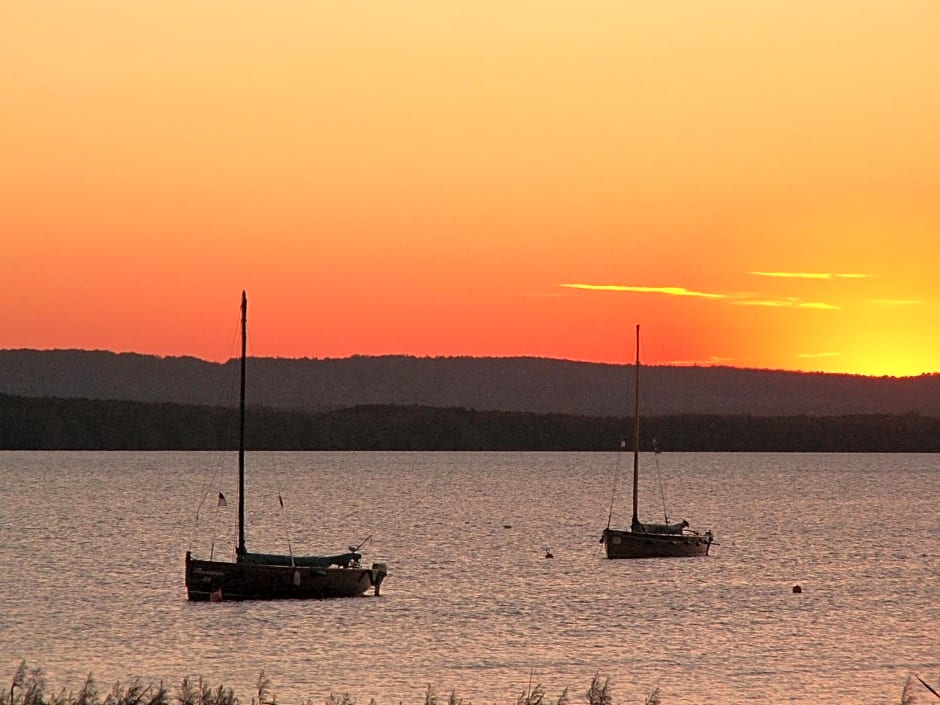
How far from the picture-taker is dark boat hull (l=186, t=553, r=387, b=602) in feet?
220

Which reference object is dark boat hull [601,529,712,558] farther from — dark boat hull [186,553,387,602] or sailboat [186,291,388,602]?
dark boat hull [186,553,387,602]

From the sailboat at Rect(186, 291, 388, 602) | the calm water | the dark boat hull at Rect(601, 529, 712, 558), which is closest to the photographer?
the calm water

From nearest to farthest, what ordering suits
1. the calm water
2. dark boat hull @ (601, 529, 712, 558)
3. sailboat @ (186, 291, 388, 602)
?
the calm water < sailboat @ (186, 291, 388, 602) < dark boat hull @ (601, 529, 712, 558)

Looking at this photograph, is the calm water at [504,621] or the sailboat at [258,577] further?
the sailboat at [258,577]

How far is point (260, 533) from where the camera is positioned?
13075cm

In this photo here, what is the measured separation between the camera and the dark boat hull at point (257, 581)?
67188mm

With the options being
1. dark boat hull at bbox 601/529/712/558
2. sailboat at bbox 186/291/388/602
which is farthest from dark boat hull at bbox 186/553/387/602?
dark boat hull at bbox 601/529/712/558

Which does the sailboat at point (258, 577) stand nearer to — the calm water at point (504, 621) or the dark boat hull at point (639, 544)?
the calm water at point (504, 621)

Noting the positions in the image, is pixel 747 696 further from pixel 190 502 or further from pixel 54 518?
pixel 190 502

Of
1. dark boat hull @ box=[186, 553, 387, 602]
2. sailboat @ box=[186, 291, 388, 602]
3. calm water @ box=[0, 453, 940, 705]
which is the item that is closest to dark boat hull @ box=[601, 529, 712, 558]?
calm water @ box=[0, 453, 940, 705]

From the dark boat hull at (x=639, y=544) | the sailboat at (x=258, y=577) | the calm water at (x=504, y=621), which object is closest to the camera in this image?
the calm water at (x=504, y=621)

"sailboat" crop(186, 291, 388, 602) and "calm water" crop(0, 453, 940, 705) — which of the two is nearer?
"calm water" crop(0, 453, 940, 705)

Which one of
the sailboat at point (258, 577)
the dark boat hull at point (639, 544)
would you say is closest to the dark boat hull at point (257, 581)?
the sailboat at point (258, 577)

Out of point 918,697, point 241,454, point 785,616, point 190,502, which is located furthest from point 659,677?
point 190,502
